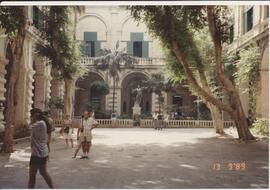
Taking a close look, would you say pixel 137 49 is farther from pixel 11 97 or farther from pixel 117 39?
pixel 11 97

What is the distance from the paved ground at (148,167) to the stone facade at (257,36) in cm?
796

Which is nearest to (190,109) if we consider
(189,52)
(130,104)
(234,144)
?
(130,104)

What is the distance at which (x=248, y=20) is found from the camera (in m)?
28.7

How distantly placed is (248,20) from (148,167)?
19.2m

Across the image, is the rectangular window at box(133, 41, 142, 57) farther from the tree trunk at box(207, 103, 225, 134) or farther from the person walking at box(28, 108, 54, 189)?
the person walking at box(28, 108, 54, 189)

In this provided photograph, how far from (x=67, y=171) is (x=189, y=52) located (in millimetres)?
12801

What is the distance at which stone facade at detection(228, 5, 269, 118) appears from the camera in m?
24.6

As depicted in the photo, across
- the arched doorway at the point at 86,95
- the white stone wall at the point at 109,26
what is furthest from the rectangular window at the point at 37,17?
the white stone wall at the point at 109,26

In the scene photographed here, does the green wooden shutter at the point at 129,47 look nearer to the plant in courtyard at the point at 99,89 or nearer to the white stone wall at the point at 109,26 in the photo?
the white stone wall at the point at 109,26

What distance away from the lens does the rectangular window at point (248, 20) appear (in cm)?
2831

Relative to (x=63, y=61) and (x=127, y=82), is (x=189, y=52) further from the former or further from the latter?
(x=127, y=82)

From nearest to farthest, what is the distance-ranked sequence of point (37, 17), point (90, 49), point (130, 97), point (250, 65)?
point (250, 65) → point (37, 17) → point (90, 49) → point (130, 97)

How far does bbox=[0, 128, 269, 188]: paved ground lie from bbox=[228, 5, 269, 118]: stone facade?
7.96m
